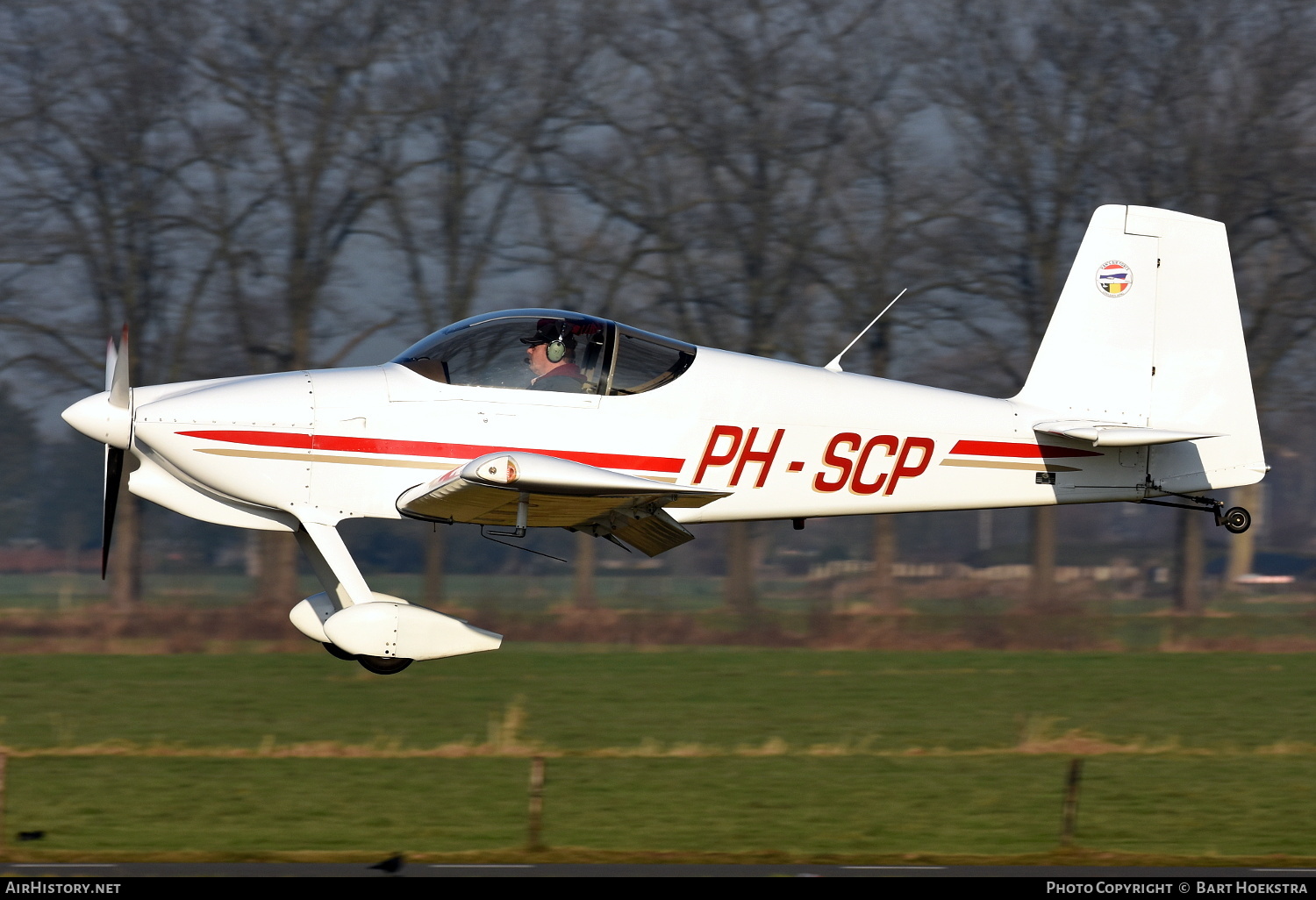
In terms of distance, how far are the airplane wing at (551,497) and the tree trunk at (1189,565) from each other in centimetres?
2576

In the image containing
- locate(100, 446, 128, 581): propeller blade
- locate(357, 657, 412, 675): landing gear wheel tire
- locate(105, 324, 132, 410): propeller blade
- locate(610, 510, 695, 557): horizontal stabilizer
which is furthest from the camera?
locate(610, 510, 695, 557): horizontal stabilizer

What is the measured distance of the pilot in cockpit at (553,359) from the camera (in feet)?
30.1

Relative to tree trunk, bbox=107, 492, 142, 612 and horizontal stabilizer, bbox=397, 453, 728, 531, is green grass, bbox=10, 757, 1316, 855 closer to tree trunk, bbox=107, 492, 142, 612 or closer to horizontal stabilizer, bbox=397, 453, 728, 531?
horizontal stabilizer, bbox=397, 453, 728, 531

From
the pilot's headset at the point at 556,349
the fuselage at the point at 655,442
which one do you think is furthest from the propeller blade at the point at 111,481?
the pilot's headset at the point at 556,349

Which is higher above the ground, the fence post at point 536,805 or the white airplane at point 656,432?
the white airplane at point 656,432

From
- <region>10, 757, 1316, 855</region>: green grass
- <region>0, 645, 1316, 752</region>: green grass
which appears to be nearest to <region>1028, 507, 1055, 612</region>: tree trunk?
<region>0, 645, 1316, 752</region>: green grass

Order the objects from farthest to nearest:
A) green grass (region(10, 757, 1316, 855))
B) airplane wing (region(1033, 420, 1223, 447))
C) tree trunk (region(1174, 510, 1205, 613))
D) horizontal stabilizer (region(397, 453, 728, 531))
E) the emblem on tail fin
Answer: tree trunk (region(1174, 510, 1205, 613)) → green grass (region(10, 757, 1316, 855)) → the emblem on tail fin → airplane wing (region(1033, 420, 1223, 447)) → horizontal stabilizer (region(397, 453, 728, 531))

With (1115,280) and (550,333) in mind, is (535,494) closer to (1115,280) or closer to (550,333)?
(550,333)

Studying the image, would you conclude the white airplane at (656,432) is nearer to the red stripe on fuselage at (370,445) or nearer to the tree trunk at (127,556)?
the red stripe on fuselage at (370,445)

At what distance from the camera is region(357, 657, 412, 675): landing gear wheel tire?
8.78 m

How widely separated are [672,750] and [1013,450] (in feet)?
33.7

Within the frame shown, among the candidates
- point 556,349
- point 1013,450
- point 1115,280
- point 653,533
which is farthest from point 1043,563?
point 556,349

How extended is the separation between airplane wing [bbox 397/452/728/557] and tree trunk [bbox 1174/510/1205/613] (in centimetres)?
2576
